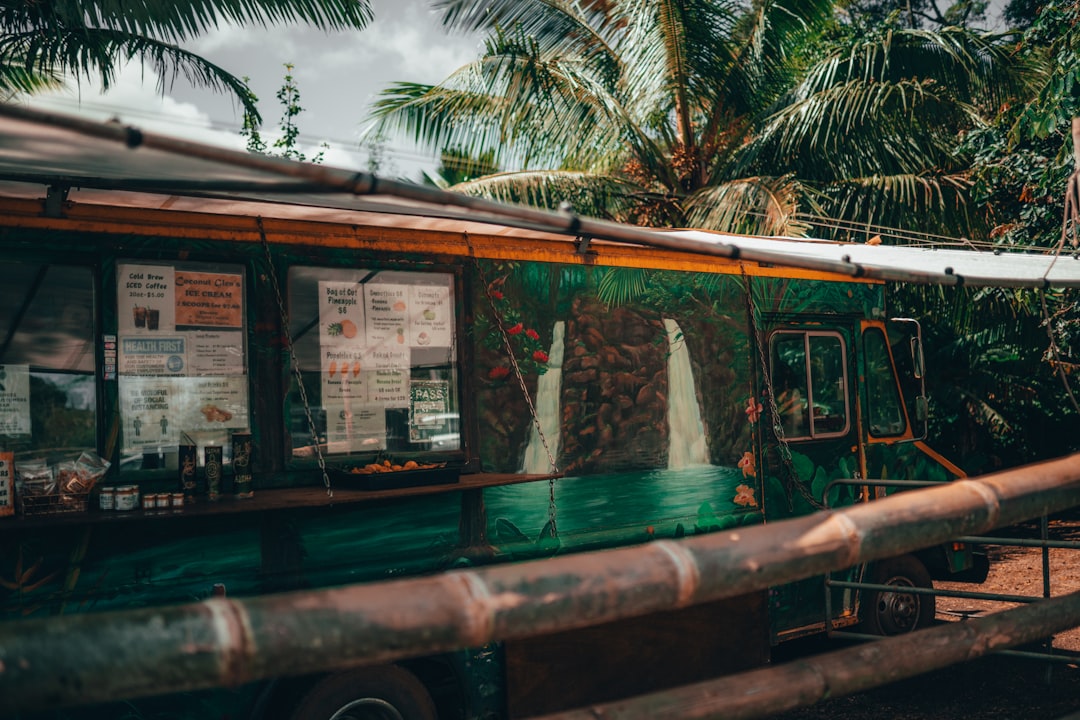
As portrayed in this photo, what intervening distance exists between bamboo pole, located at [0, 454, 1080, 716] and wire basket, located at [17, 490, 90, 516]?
239cm

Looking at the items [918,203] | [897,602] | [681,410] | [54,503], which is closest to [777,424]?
[681,410]

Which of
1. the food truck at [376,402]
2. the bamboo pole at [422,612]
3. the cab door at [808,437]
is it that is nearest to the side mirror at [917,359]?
the cab door at [808,437]

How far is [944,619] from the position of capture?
7.33m

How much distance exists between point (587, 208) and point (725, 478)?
639 cm

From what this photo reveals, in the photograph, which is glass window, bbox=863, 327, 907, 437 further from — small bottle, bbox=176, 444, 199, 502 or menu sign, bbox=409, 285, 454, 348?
small bottle, bbox=176, 444, 199, 502

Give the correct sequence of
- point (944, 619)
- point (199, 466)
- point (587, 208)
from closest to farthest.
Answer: point (199, 466)
point (944, 619)
point (587, 208)

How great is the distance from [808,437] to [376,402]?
9.49 feet

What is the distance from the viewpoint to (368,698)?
3820 millimetres

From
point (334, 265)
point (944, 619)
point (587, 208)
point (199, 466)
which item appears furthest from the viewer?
point (587, 208)

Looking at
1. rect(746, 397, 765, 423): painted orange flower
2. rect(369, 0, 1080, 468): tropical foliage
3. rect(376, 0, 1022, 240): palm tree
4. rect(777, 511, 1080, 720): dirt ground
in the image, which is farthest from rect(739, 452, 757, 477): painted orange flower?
rect(376, 0, 1022, 240): palm tree

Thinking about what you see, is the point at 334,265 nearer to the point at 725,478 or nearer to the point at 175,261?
the point at 175,261

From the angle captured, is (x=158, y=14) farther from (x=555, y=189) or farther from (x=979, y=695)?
(x=979, y=695)

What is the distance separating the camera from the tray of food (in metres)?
3.96

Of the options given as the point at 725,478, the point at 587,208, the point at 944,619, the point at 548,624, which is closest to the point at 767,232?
the point at 587,208
